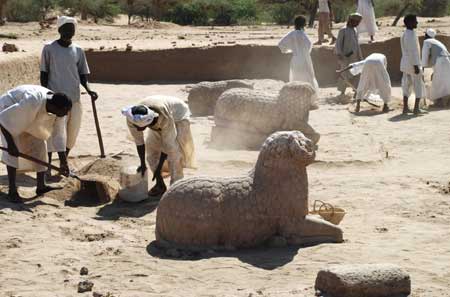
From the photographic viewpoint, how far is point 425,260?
638cm

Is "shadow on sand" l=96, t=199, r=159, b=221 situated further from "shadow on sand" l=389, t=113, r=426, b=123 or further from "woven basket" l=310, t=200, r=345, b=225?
"shadow on sand" l=389, t=113, r=426, b=123

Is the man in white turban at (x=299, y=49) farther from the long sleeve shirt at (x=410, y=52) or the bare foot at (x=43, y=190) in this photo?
the bare foot at (x=43, y=190)

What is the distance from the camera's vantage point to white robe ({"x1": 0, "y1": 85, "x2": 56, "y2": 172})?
784 centimetres

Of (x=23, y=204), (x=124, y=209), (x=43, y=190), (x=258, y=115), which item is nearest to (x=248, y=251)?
(x=124, y=209)

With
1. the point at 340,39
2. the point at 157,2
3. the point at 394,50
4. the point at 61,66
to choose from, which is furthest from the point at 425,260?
the point at 157,2

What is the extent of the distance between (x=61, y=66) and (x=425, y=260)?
4.26m

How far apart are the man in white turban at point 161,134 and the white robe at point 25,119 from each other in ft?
2.38

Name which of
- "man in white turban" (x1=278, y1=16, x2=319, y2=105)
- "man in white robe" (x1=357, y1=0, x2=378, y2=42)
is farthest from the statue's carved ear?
"man in white robe" (x1=357, y1=0, x2=378, y2=42)

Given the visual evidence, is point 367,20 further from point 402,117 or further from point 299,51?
point 402,117

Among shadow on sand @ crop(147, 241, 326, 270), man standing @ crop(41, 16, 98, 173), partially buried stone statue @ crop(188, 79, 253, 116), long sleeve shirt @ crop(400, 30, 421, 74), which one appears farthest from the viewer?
partially buried stone statue @ crop(188, 79, 253, 116)

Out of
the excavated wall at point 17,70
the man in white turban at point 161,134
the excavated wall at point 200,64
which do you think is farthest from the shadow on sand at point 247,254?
the excavated wall at point 200,64

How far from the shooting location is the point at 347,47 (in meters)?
14.7

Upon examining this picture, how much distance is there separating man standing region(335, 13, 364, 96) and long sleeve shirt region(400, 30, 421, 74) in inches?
48.6

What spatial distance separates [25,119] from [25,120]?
0.01 m
